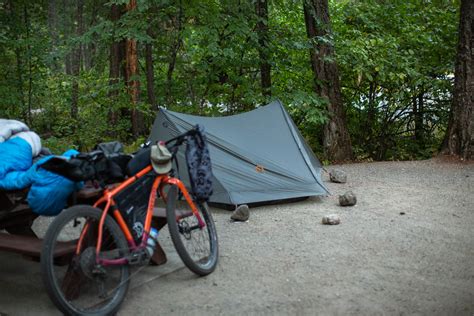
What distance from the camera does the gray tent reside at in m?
6.78

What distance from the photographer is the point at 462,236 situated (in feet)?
17.6

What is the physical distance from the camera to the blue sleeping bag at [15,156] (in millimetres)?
4047

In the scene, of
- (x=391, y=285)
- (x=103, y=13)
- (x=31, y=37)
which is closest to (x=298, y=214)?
(x=391, y=285)

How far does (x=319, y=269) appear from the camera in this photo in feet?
14.7

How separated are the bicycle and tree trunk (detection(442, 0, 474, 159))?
22.3 ft

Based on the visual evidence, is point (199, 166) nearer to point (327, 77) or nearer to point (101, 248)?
point (101, 248)

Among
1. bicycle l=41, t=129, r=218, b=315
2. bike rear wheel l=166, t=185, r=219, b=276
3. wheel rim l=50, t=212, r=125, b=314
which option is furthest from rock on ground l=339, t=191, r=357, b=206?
wheel rim l=50, t=212, r=125, b=314

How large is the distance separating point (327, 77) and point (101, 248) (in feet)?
24.4

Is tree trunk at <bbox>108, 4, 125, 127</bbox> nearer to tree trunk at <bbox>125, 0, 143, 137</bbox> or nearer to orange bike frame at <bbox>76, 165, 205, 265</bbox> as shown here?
tree trunk at <bbox>125, 0, 143, 137</bbox>

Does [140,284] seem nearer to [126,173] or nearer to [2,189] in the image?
[126,173]

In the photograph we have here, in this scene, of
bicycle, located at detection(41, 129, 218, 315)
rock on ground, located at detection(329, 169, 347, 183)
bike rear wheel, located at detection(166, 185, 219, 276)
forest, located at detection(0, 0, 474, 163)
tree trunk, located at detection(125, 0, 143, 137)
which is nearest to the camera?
bicycle, located at detection(41, 129, 218, 315)

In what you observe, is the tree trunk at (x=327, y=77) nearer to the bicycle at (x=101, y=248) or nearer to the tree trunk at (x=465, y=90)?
the tree trunk at (x=465, y=90)

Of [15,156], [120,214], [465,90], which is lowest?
[120,214]

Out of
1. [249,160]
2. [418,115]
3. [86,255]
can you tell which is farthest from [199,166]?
[418,115]
